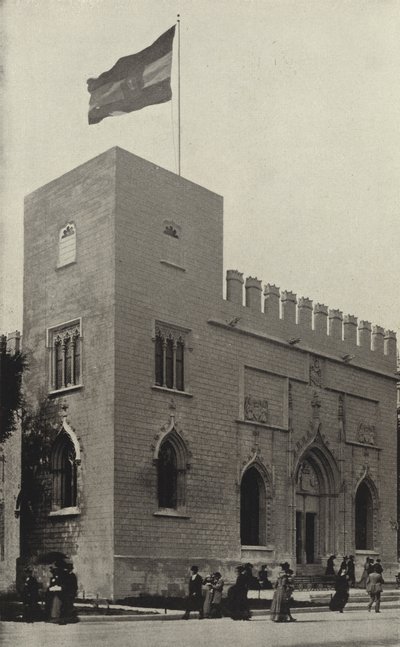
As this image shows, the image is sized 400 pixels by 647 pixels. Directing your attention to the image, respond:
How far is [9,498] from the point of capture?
30453mm

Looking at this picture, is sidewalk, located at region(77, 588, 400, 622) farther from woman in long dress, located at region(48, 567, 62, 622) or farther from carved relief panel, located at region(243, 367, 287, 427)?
carved relief panel, located at region(243, 367, 287, 427)

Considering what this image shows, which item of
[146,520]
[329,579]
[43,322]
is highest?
[43,322]

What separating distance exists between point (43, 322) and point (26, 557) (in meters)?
6.82

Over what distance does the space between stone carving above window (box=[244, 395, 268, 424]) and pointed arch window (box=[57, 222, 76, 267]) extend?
23.1 feet

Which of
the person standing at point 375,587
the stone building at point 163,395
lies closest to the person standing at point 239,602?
the person standing at point 375,587

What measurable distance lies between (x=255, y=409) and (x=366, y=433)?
648cm

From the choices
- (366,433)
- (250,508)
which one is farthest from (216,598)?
(366,433)

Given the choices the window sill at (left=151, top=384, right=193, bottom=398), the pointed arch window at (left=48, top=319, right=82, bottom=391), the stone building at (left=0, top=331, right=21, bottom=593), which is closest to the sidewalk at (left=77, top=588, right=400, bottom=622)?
the window sill at (left=151, top=384, right=193, bottom=398)

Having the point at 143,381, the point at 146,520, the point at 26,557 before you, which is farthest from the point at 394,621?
the point at 26,557

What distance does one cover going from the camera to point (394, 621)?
22.1 m

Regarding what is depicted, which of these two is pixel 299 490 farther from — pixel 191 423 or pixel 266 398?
pixel 191 423

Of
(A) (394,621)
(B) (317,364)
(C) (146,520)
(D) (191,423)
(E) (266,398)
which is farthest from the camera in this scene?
(B) (317,364)

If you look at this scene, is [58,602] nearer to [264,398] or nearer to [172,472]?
[172,472]

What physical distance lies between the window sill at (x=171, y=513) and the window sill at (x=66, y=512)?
83.7 inches
